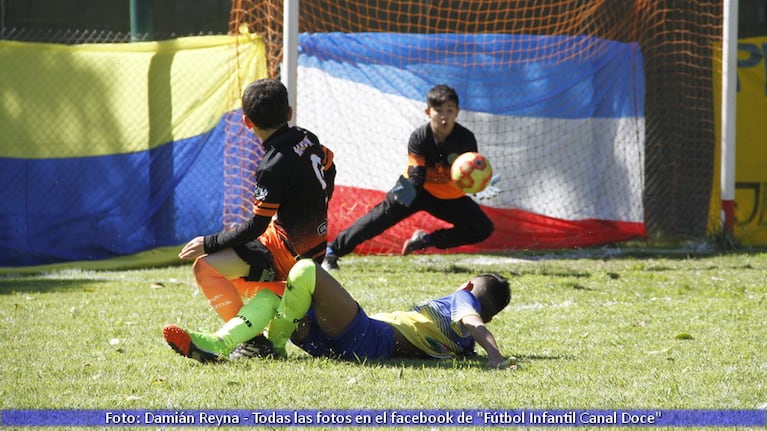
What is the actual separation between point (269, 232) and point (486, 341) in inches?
52.3

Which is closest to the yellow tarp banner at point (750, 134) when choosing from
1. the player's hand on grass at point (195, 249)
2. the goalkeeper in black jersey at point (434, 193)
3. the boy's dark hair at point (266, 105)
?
the goalkeeper in black jersey at point (434, 193)

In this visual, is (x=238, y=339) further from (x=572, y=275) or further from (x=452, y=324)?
(x=572, y=275)

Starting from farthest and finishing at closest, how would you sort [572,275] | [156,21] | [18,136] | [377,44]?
[156,21], [377,44], [18,136], [572,275]

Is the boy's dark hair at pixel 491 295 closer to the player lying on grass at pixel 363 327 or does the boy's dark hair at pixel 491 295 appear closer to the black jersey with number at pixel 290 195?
the player lying on grass at pixel 363 327

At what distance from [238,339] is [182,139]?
19.3ft

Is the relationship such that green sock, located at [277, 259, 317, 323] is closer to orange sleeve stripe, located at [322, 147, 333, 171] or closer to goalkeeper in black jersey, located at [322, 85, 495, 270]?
orange sleeve stripe, located at [322, 147, 333, 171]

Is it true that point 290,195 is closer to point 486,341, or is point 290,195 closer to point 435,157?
point 486,341

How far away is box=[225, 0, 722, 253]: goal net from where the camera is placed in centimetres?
1105

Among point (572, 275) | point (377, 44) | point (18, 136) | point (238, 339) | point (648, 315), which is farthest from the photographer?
point (377, 44)

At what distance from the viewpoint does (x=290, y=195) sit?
17.8 feet

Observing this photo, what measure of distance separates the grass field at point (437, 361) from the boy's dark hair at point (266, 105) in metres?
1.23

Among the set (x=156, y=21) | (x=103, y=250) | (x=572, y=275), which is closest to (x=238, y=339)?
(x=572, y=275)

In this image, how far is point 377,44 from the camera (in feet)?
36.8

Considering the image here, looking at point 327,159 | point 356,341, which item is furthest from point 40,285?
point 356,341
